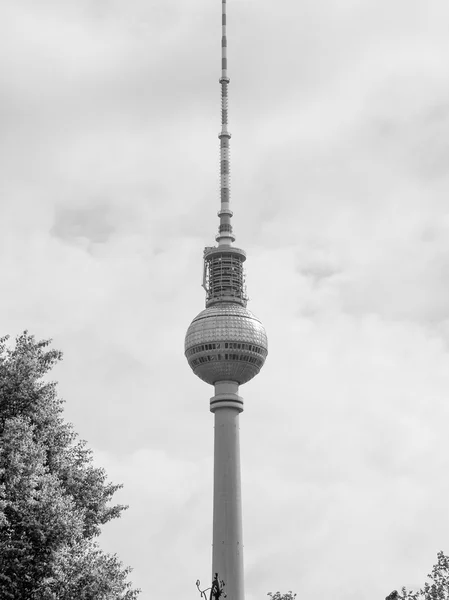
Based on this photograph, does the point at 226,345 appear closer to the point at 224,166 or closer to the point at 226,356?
the point at 226,356

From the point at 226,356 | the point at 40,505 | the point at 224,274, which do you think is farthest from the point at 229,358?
the point at 40,505

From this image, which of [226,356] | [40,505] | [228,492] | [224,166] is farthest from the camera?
[224,166]

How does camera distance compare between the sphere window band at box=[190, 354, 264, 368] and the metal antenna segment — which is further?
the metal antenna segment

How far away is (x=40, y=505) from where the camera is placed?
45.6 metres

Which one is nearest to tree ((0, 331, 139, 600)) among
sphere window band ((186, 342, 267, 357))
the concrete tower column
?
the concrete tower column

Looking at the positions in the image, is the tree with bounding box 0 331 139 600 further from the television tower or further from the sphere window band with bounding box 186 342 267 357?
the sphere window band with bounding box 186 342 267 357

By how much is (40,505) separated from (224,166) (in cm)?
14632

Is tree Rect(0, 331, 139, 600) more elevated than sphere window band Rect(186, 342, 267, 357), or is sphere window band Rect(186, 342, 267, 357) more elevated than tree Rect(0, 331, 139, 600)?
sphere window band Rect(186, 342, 267, 357)

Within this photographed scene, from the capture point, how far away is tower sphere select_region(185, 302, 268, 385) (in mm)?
172000

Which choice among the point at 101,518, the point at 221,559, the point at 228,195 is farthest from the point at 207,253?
the point at 101,518

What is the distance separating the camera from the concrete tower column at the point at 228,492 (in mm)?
160125

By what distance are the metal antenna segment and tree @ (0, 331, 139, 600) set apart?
136 metres

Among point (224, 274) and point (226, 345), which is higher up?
point (224, 274)

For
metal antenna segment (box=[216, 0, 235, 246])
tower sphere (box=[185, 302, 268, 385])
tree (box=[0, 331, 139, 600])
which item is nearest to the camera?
tree (box=[0, 331, 139, 600])
